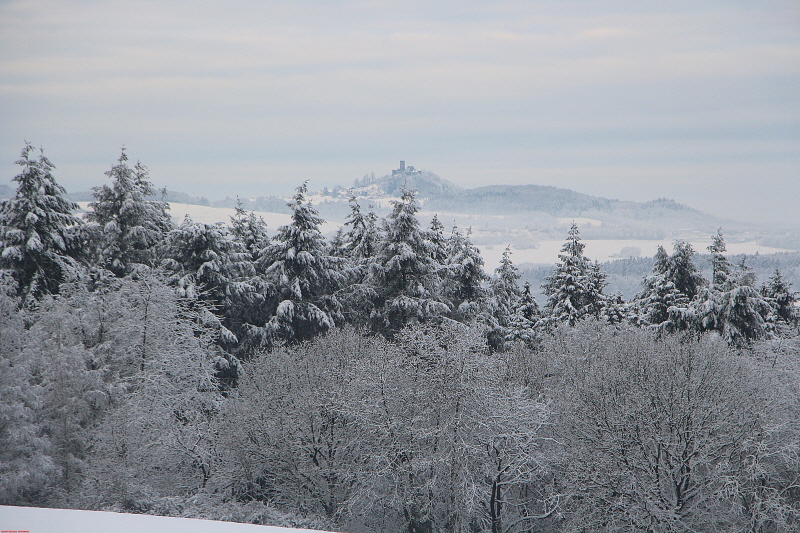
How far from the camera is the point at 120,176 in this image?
17438 mm

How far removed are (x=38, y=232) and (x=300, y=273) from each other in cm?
763

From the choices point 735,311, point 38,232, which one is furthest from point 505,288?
point 38,232

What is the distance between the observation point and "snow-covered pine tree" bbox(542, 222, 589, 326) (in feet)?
82.0

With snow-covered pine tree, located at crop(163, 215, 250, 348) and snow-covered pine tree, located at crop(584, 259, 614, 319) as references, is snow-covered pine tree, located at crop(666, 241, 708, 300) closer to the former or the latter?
snow-covered pine tree, located at crop(584, 259, 614, 319)

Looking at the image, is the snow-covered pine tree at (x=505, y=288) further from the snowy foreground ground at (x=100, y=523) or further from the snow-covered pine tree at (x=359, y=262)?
the snowy foreground ground at (x=100, y=523)

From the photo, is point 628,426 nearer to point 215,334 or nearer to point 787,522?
point 787,522

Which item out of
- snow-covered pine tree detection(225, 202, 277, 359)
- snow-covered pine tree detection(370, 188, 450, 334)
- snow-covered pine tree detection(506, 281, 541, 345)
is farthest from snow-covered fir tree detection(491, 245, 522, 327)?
snow-covered pine tree detection(225, 202, 277, 359)

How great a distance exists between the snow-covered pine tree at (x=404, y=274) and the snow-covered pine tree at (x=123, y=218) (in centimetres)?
731

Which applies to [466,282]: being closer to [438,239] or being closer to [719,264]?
[438,239]

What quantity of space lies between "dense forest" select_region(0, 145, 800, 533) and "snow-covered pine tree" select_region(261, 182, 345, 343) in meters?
0.10

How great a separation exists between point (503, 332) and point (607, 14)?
45.8 ft

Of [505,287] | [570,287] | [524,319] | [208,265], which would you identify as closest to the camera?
[208,265]

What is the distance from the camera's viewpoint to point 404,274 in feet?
65.6

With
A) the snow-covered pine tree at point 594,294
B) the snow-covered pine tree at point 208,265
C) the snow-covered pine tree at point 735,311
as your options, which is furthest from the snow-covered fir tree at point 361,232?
the snow-covered pine tree at point 735,311
